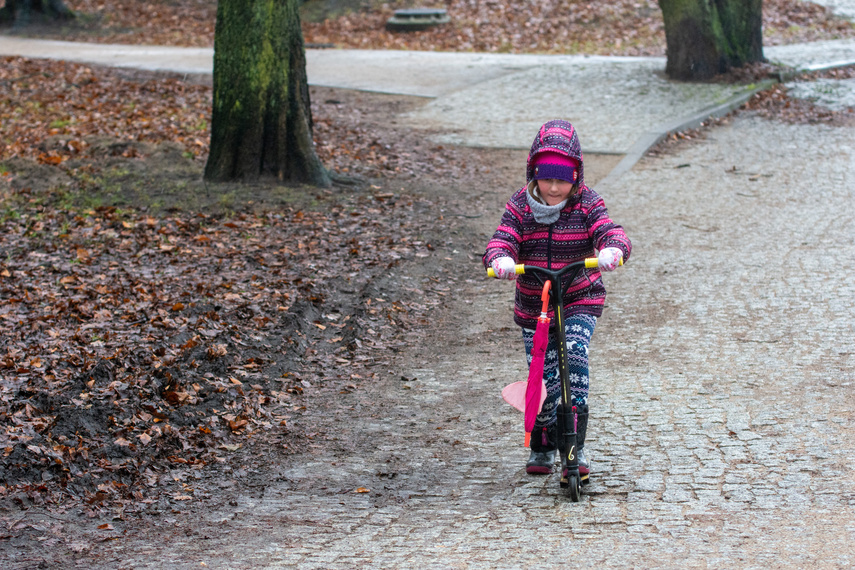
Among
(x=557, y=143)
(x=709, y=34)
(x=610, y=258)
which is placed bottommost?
(x=610, y=258)

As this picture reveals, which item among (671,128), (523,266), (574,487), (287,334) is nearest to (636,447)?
(574,487)

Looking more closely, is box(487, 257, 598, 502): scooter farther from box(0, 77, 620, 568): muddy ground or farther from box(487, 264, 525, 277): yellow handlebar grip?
box(0, 77, 620, 568): muddy ground

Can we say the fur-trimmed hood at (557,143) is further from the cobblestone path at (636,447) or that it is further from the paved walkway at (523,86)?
the paved walkway at (523,86)

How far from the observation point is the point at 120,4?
28.0 m

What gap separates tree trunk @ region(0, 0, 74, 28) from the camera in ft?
86.2

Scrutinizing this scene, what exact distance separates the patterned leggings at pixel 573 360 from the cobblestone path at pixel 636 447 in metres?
0.48

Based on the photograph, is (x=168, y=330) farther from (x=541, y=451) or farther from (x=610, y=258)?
(x=610, y=258)

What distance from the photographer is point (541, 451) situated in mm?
4738

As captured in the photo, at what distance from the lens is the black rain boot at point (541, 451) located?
469 centimetres

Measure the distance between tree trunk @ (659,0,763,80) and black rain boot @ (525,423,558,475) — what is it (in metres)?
12.1

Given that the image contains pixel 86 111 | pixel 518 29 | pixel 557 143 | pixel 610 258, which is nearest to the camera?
pixel 610 258

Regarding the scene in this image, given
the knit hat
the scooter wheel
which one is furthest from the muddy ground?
the knit hat

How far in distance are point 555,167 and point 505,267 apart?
59cm

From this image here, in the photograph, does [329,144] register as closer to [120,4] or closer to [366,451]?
[366,451]
